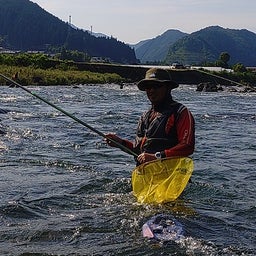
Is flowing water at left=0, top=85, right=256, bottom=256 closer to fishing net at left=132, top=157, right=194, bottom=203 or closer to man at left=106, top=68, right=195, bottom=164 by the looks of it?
fishing net at left=132, top=157, right=194, bottom=203

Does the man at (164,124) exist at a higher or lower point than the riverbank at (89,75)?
higher

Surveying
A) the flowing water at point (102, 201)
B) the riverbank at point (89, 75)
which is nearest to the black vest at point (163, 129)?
the flowing water at point (102, 201)

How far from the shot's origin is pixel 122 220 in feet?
23.0

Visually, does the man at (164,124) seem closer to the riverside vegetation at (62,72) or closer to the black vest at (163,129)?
the black vest at (163,129)

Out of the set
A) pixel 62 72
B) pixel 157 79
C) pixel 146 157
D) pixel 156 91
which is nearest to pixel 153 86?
pixel 156 91

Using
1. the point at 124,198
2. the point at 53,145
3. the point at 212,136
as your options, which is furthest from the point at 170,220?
the point at 212,136

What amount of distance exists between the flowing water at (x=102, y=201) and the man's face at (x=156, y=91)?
62.3 inches

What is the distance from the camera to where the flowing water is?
6.09 meters

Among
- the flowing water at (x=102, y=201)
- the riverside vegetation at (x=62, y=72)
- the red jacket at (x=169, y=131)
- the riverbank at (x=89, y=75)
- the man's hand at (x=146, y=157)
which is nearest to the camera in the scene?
the flowing water at (x=102, y=201)

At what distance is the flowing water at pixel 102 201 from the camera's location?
6086 millimetres

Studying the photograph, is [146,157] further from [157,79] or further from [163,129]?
[157,79]

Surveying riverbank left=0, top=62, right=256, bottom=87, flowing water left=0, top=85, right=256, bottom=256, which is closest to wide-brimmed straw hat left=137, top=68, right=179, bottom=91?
flowing water left=0, top=85, right=256, bottom=256

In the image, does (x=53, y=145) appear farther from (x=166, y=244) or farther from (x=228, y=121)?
(x=228, y=121)

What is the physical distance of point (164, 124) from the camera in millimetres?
7438
